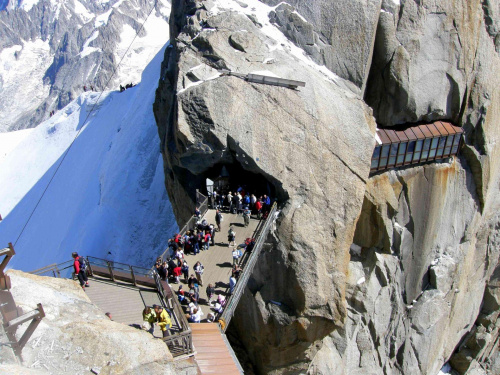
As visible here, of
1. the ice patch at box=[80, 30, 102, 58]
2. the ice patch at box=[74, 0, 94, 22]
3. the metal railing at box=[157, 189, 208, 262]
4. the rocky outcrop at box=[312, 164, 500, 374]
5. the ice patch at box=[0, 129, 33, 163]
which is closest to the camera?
the metal railing at box=[157, 189, 208, 262]

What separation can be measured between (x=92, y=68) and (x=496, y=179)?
126 meters

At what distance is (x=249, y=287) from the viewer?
A: 21125 millimetres

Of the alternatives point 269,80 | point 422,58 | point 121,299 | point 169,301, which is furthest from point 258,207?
point 422,58

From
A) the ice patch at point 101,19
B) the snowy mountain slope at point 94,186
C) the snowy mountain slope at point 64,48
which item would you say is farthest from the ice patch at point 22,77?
the snowy mountain slope at point 94,186

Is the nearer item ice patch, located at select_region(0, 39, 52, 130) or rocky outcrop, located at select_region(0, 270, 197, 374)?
rocky outcrop, located at select_region(0, 270, 197, 374)

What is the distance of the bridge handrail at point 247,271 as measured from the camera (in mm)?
16312

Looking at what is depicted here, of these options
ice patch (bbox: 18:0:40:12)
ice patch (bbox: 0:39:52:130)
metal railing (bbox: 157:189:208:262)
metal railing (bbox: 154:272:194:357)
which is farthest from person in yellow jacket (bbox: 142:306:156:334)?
ice patch (bbox: 18:0:40:12)

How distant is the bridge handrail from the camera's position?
1631 cm

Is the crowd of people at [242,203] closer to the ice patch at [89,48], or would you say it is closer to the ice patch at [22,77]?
the ice patch at [22,77]

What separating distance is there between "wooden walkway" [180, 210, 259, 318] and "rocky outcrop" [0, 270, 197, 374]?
18.5ft

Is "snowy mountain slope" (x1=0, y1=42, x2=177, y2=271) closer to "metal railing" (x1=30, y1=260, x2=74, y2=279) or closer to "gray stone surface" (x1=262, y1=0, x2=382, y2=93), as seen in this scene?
"metal railing" (x1=30, y1=260, x2=74, y2=279)

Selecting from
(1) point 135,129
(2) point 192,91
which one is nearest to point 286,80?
(2) point 192,91

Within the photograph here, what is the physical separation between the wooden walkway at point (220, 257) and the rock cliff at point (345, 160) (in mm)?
1558

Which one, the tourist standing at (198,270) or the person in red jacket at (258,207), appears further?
the person in red jacket at (258,207)
